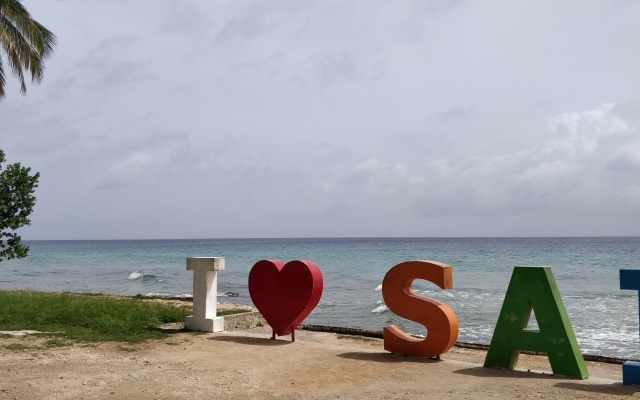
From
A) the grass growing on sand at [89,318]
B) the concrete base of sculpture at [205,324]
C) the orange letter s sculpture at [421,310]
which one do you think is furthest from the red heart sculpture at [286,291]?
the grass growing on sand at [89,318]

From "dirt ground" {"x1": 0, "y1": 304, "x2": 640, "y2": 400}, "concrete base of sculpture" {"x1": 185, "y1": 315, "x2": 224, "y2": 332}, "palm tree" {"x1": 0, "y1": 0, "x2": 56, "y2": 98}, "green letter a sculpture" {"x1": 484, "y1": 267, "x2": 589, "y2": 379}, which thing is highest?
"palm tree" {"x1": 0, "y1": 0, "x2": 56, "y2": 98}

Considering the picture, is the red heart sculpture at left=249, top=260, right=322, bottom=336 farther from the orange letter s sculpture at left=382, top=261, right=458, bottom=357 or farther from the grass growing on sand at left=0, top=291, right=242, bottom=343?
the grass growing on sand at left=0, top=291, right=242, bottom=343

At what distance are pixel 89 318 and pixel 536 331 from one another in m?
10.1

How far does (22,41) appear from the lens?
19109 mm

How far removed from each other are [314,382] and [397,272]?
308 centimetres

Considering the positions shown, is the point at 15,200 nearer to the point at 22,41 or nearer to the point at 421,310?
the point at 22,41

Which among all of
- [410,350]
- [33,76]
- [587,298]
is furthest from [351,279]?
[410,350]

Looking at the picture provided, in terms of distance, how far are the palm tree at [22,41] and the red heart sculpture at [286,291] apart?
10.3m

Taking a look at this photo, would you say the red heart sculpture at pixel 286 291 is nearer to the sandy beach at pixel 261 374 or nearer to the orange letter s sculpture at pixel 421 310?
the sandy beach at pixel 261 374

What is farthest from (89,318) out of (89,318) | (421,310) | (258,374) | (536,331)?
(536,331)

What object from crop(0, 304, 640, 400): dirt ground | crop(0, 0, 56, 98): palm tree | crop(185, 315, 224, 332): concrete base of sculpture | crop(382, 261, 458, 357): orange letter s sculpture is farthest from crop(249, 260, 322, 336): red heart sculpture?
crop(0, 0, 56, 98): palm tree

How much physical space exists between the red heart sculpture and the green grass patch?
2.27 meters

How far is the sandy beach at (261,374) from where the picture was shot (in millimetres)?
9227

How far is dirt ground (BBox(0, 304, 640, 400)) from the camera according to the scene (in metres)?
9.23
